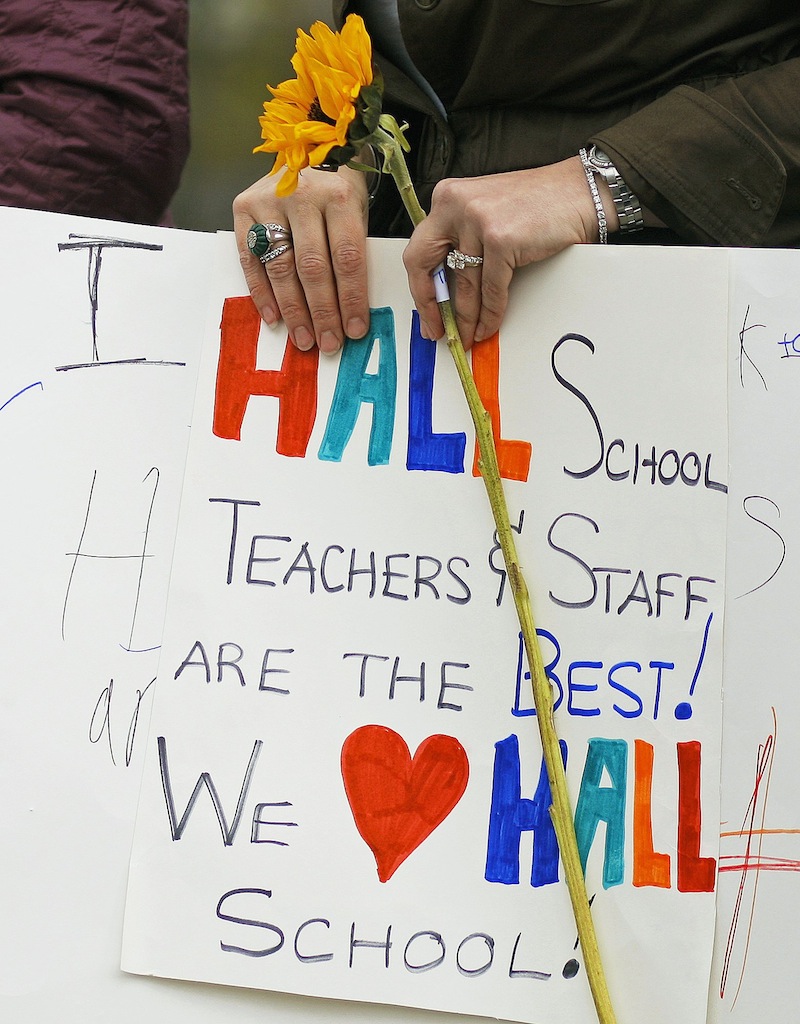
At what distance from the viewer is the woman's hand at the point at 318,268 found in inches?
30.2

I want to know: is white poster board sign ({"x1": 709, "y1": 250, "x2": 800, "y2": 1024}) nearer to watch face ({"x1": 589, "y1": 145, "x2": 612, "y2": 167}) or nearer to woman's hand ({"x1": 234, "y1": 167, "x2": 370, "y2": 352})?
watch face ({"x1": 589, "y1": 145, "x2": 612, "y2": 167})

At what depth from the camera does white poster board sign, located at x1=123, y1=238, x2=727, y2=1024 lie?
0.69m

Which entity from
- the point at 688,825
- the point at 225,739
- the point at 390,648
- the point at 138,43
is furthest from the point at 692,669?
the point at 138,43

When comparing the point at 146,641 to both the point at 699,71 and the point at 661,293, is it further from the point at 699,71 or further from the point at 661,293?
the point at 699,71

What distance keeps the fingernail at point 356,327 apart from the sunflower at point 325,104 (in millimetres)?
122

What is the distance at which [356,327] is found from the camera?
30.3 inches

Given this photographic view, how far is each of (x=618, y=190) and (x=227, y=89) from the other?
138cm

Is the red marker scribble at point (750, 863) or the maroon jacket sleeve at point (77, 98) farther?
the maroon jacket sleeve at point (77, 98)

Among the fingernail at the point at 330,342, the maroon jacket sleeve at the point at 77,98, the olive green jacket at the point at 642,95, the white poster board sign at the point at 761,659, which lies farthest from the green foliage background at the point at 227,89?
the white poster board sign at the point at 761,659

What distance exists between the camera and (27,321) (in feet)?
2.66

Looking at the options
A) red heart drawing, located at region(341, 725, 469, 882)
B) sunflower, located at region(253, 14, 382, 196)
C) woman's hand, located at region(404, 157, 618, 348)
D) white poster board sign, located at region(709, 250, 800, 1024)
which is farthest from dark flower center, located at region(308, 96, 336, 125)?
red heart drawing, located at region(341, 725, 469, 882)

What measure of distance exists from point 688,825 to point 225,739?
1.09 feet

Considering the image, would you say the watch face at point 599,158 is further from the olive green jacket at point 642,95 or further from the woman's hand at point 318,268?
the woman's hand at point 318,268

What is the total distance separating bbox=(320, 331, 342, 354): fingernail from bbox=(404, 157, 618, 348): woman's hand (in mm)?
70
